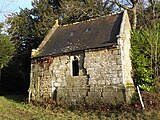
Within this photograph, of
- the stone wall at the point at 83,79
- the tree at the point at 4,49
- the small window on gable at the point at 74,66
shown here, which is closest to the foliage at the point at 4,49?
the tree at the point at 4,49

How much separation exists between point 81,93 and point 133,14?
450 inches

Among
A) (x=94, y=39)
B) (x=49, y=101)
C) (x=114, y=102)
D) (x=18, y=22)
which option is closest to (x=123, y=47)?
(x=94, y=39)

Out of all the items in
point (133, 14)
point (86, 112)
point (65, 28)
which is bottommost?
point (86, 112)

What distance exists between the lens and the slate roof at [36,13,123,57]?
743 inches

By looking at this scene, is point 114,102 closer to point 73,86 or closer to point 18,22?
point 73,86

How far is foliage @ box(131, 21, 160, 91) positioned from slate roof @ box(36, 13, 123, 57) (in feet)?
8.80

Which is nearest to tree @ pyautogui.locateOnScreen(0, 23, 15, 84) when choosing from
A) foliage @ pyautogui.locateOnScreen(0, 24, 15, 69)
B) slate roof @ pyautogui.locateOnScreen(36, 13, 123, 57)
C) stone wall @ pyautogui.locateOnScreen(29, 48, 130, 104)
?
foliage @ pyautogui.locateOnScreen(0, 24, 15, 69)

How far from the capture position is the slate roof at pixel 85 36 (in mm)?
18869

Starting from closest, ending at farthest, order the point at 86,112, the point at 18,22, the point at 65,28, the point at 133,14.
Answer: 1. the point at 86,112
2. the point at 65,28
3. the point at 133,14
4. the point at 18,22

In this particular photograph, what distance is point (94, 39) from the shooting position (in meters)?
19.5

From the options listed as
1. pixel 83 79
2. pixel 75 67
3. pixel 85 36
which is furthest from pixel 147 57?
pixel 75 67

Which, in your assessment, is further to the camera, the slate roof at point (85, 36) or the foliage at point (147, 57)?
the slate roof at point (85, 36)

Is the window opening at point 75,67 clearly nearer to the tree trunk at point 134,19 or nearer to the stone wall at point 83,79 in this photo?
the stone wall at point 83,79

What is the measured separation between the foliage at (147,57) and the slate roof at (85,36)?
2.68m
